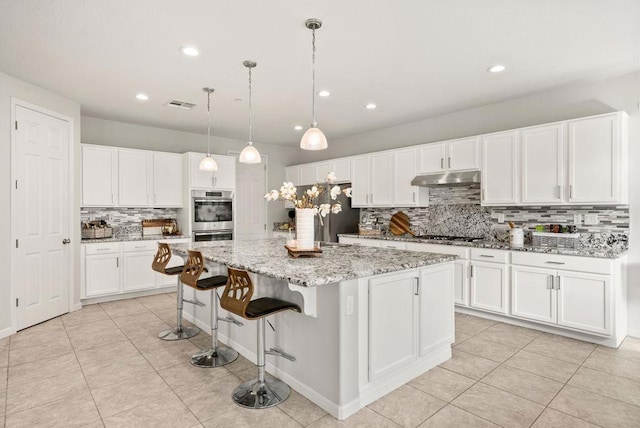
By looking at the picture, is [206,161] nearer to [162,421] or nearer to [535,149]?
[162,421]

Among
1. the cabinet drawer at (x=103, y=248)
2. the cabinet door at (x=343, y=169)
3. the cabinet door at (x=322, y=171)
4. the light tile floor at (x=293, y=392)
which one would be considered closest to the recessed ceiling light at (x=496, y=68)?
the light tile floor at (x=293, y=392)

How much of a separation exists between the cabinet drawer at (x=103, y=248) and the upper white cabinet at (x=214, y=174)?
1424 mm

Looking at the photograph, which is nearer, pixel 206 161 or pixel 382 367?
pixel 382 367

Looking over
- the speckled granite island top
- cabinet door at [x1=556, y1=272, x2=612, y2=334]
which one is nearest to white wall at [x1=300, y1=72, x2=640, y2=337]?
cabinet door at [x1=556, y1=272, x2=612, y2=334]

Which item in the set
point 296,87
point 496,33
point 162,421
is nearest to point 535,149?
point 496,33

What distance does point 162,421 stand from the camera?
2211 millimetres

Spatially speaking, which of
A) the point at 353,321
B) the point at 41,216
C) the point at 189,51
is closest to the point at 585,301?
the point at 353,321

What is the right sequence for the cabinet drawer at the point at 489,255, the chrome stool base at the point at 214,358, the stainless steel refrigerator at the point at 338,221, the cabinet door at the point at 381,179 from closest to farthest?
the chrome stool base at the point at 214,358 → the cabinet drawer at the point at 489,255 → the cabinet door at the point at 381,179 → the stainless steel refrigerator at the point at 338,221

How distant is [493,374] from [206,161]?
3667mm

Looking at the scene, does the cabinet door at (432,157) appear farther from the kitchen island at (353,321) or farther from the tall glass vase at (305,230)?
the tall glass vase at (305,230)

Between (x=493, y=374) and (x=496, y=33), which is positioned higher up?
(x=496, y=33)

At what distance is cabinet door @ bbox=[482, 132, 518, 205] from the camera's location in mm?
4223

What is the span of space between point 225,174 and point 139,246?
1830 mm

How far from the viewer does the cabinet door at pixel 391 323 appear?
243cm
